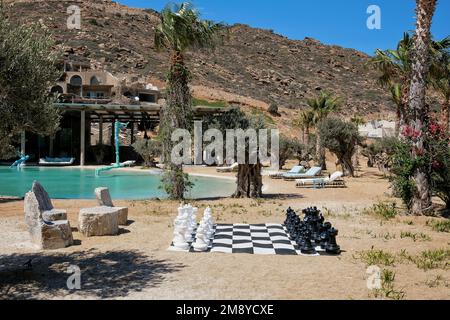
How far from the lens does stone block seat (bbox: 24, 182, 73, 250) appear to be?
Answer: 8.50 m

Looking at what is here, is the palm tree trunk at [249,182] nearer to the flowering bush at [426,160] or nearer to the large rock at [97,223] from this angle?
the flowering bush at [426,160]

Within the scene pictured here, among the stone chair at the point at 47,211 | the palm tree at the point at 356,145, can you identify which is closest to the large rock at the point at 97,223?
the stone chair at the point at 47,211

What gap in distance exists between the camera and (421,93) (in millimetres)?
13492

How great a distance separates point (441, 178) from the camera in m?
Answer: 13.5

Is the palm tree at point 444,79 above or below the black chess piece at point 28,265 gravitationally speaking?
above

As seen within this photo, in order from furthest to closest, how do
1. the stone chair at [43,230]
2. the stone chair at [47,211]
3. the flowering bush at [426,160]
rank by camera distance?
1. the flowering bush at [426,160]
2. the stone chair at [47,211]
3. the stone chair at [43,230]

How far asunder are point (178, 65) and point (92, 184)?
10954 mm

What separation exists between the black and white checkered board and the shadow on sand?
3.82 feet

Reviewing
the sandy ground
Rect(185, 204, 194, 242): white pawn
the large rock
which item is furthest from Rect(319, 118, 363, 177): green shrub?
the large rock

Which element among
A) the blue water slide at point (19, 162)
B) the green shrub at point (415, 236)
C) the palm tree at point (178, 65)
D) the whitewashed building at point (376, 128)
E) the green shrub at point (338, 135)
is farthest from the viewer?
the whitewashed building at point (376, 128)

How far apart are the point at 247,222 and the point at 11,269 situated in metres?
5.85

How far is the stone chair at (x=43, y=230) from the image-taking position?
27.9ft

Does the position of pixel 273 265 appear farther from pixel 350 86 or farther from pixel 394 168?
pixel 350 86
